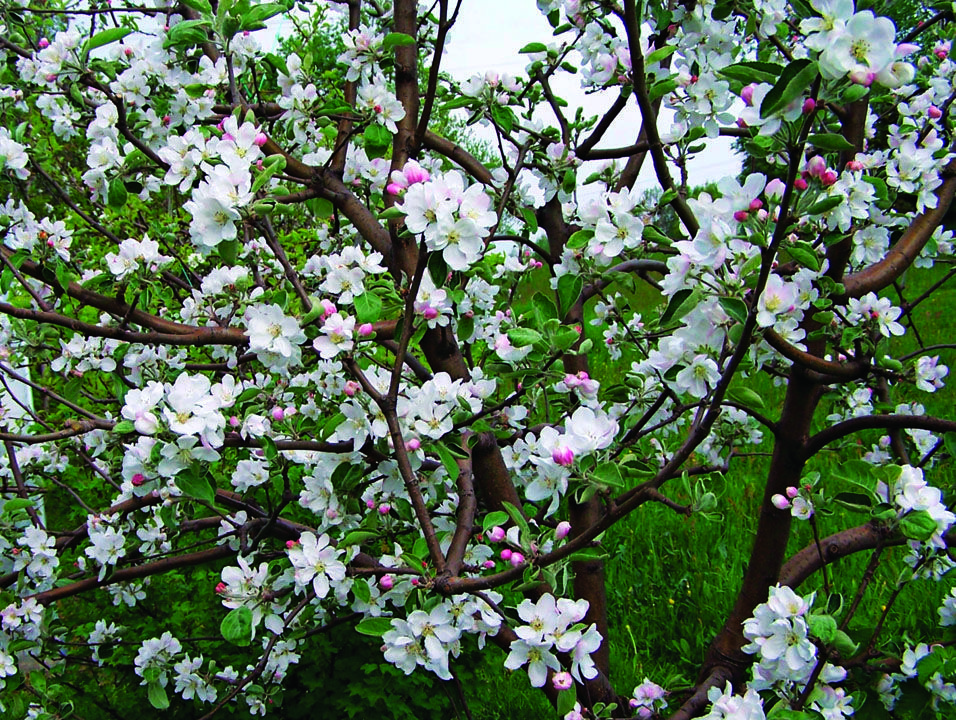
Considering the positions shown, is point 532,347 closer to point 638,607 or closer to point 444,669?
point 444,669

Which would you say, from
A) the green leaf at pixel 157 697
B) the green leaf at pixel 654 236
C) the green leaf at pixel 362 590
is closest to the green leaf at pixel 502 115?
the green leaf at pixel 654 236

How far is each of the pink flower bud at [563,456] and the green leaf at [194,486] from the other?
56 cm

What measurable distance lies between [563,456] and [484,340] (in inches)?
58.1

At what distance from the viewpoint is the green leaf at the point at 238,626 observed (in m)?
1.33

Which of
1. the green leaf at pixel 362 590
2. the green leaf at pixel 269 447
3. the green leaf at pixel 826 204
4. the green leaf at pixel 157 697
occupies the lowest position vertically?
the green leaf at pixel 157 697

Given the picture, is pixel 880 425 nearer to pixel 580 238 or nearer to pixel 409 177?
pixel 580 238

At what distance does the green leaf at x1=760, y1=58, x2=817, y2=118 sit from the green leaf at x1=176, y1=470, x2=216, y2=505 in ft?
3.23

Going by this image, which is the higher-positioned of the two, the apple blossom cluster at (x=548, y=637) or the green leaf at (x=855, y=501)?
the green leaf at (x=855, y=501)

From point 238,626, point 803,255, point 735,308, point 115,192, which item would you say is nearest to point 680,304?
point 735,308

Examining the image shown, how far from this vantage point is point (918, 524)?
1.13 m

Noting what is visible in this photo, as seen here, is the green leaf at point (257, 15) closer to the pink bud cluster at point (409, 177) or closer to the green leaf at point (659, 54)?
the pink bud cluster at point (409, 177)

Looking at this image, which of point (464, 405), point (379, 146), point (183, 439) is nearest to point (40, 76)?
point (379, 146)

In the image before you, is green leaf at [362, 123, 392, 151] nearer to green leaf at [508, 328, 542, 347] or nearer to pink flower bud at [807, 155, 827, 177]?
green leaf at [508, 328, 542, 347]

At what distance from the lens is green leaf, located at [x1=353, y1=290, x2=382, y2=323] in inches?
47.9
